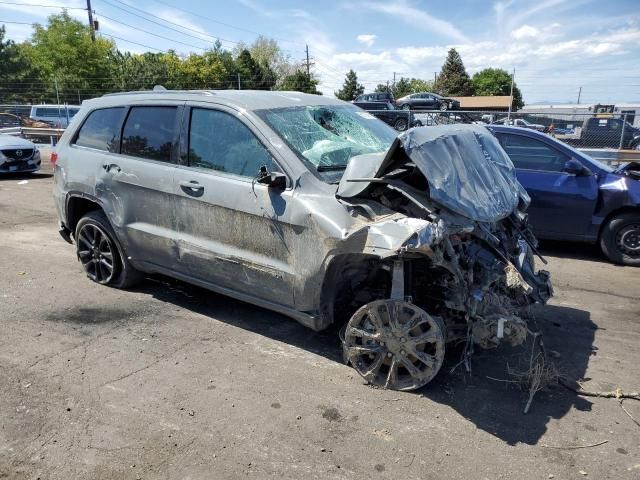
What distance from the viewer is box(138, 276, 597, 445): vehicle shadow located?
3199mm

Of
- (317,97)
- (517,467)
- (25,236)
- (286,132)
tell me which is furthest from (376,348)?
(25,236)

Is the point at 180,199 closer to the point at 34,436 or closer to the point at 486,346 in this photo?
the point at 34,436

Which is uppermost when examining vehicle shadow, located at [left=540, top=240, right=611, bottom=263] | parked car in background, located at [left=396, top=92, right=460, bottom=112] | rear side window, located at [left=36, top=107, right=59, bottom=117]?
parked car in background, located at [left=396, top=92, right=460, bottom=112]

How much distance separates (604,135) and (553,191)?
8963 millimetres

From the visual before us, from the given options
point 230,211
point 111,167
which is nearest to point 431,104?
point 111,167

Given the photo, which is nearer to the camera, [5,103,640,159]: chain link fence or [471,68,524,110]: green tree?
[5,103,640,159]: chain link fence

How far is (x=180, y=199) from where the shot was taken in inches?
171

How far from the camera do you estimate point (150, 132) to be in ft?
15.4

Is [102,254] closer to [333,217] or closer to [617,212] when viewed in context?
[333,217]

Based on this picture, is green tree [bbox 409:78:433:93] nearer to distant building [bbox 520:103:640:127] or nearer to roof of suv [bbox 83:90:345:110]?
distant building [bbox 520:103:640:127]

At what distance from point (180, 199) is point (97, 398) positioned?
66.1 inches

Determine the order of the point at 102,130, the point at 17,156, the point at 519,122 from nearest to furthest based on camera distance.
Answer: the point at 102,130, the point at 17,156, the point at 519,122

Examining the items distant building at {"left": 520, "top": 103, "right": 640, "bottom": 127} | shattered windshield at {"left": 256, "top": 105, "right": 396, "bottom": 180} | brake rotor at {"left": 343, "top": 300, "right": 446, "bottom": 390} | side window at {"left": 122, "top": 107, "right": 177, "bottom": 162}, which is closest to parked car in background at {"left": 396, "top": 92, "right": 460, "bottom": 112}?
distant building at {"left": 520, "top": 103, "right": 640, "bottom": 127}

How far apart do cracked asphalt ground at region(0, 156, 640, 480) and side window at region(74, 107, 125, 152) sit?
154 centimetres
